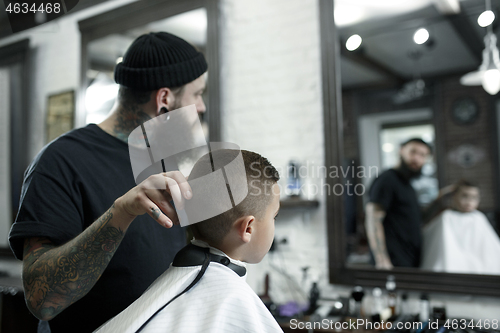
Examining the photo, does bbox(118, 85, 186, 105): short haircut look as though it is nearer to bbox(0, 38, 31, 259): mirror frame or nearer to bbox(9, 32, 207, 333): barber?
bbox(9, 32, 207, 333): barber

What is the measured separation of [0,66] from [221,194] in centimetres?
388

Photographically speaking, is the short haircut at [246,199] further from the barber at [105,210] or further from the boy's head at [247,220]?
the barber at [105,210]

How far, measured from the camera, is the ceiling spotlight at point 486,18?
6.16ft

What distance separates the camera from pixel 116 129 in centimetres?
125

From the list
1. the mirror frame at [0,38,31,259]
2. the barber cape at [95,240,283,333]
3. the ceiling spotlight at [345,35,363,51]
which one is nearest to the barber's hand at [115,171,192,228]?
the barber cape at [95,240,283,333]

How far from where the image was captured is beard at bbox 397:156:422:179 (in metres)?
2.09

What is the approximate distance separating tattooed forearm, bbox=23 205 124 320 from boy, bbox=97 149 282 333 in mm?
137

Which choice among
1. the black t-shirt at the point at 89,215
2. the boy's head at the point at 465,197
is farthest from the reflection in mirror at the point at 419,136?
Answer: the black t-shirt at the point at 89,215

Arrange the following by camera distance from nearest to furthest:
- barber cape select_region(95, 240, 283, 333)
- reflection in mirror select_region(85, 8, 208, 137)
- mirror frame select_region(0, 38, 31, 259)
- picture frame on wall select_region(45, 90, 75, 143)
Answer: barber cape select_region(95, 240, 283, 333), reflection in mirror select_region(85, 8, 208, 137), picture frame on wall select_region(45, 90, 75, 143), mirror frame select_region(0, 38, 31, 259)

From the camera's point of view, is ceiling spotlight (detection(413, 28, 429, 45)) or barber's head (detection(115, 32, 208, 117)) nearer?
barber's head (detection(115, 32, 208, 117))

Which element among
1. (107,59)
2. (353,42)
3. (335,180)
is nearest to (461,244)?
(335,180)

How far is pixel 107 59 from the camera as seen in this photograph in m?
3.09

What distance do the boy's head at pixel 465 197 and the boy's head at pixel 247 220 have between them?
4.57 feet

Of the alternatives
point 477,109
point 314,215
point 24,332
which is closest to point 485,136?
point 477,109
